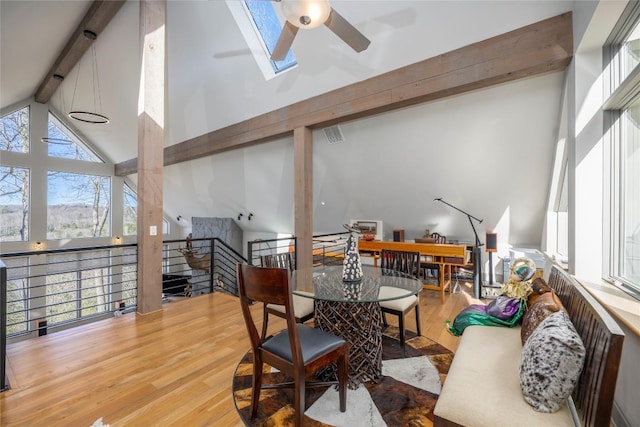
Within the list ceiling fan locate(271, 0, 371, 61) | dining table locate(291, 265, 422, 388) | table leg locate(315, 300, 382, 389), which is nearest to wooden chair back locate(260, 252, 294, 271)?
dining table locate(291, 265, 422, 388)

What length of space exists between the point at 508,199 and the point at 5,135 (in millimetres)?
10470

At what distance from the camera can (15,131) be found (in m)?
6.62

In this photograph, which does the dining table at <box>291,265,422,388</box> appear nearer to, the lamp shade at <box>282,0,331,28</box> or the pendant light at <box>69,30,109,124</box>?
the lamp shade at <box>282,0,331,28</box>

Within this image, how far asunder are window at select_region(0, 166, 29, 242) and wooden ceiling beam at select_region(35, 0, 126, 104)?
1.95 m

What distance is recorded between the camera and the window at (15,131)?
253 inches

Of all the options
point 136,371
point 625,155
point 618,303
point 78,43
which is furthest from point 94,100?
point 618,303

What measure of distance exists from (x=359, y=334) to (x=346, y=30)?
7.45ft

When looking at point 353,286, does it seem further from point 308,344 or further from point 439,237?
point 439,237

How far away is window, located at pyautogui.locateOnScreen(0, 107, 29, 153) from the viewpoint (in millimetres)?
6430

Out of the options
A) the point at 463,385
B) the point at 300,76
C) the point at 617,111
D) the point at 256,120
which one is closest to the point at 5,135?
the point at 256,120

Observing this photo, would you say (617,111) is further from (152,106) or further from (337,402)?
(152,106)

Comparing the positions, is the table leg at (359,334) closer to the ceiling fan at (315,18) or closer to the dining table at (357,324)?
the dining table at (357,324)

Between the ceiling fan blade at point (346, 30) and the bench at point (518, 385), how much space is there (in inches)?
86.5

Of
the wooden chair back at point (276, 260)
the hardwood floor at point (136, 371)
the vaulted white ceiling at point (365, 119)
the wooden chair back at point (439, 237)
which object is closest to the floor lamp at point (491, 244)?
the vaulted white ceiling at point (365, 119)
